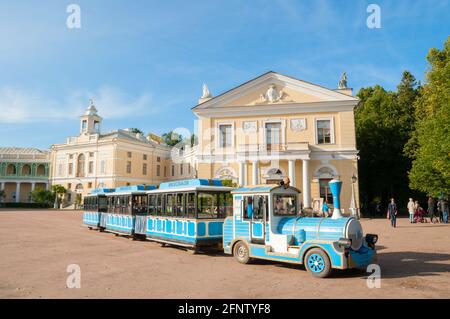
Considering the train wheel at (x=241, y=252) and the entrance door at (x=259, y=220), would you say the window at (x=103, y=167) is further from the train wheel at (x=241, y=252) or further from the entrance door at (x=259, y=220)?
the entrance door at (x=259, y=220)

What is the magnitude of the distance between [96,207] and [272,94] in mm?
→ 17654

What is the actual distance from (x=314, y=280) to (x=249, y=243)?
2567mm

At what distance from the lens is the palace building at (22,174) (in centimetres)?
6247

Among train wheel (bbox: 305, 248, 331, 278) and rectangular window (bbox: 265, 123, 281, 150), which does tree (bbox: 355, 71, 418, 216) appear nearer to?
rectangular window (bbox: 265, 123, 281, 150)

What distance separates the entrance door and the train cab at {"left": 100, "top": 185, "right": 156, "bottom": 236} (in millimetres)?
7746

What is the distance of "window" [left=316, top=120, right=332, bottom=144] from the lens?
30.1m

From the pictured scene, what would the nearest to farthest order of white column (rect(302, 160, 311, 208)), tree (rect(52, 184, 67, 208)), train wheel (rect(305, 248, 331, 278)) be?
train wheel (rect(305, 248, 331, 278)), white column (rect(302, 160, 311, 208)), tree (rect(52, 184, 67, 208))

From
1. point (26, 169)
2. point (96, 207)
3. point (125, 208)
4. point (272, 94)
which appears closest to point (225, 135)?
point (272, 94)

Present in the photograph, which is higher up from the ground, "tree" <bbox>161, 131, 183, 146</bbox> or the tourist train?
"tree" <bbox>161, 131, 183, 146</bbox>

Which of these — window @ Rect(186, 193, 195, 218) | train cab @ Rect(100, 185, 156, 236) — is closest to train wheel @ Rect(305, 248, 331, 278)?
window @ Rect(186, 193, 195, 218)

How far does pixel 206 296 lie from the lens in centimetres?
655

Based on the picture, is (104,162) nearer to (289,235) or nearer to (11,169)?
(11,169)

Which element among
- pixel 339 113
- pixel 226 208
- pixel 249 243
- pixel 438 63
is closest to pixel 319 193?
pixel 339 113
